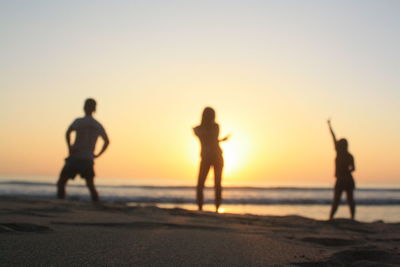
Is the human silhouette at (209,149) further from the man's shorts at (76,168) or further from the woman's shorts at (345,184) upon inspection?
the woman's shorts at (345,184)

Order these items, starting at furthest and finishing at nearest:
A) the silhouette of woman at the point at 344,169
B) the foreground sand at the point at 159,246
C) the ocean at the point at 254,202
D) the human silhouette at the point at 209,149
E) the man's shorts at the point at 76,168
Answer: the ocean at the point at 254,202
the silhouette of woman at the point at 344,169
the human silhouette at the point at 209,149
the man's shorts at the point at 76,168
the foreground sand at the point at 159,246

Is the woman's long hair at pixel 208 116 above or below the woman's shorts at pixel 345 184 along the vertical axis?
above

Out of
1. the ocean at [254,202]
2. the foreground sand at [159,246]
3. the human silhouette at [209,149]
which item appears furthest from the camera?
the ocean at [254,202]

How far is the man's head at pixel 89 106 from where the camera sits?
7.24 metres

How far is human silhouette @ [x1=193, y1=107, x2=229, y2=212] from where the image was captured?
25.2ft

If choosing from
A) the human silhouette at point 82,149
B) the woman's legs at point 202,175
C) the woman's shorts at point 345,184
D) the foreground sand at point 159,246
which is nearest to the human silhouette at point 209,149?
the woman's legs at point 202,175

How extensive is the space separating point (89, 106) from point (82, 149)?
24.6 inches

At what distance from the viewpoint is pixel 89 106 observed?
7.27m

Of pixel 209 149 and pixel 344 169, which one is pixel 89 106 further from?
pixel 344 169

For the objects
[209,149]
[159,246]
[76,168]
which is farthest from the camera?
[209,149]

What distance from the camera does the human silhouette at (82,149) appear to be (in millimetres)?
7199

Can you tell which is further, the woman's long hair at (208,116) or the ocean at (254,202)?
the ocean at (254,202)

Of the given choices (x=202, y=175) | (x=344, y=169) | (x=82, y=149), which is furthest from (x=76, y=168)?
(x=344, y=169)

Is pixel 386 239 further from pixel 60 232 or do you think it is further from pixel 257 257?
pixel 60 232
